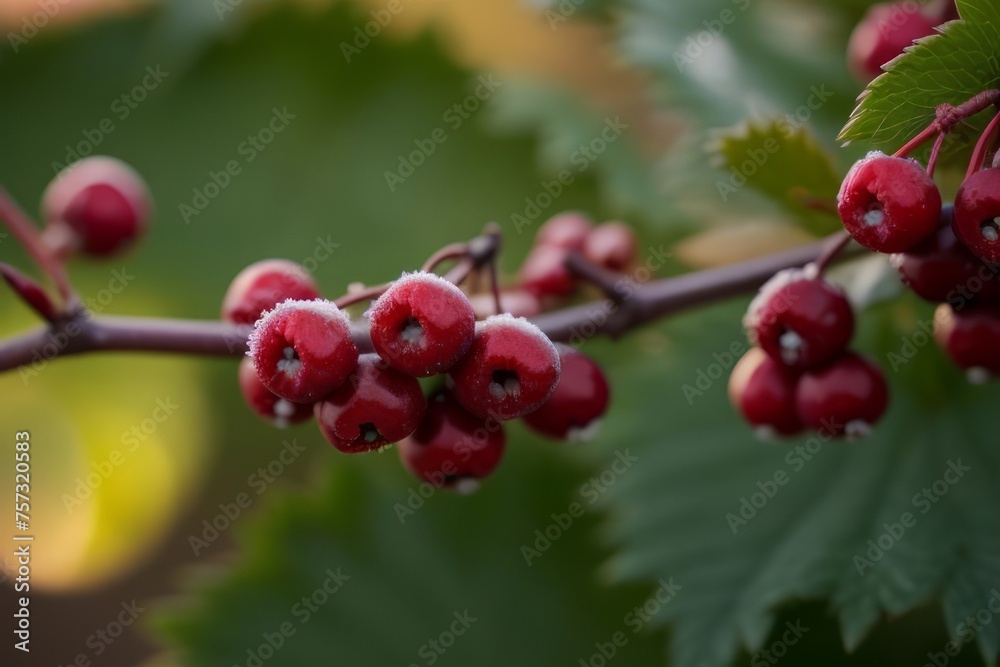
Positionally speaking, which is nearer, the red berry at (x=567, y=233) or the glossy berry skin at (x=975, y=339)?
the glossy berry skin at (x=975, y=339)

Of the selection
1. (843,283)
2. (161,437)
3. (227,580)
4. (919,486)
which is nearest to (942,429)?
(919,486)

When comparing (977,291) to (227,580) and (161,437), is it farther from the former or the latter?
(161,437)

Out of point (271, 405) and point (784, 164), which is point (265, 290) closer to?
point (271, 405)

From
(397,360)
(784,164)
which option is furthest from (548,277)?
(397,360)

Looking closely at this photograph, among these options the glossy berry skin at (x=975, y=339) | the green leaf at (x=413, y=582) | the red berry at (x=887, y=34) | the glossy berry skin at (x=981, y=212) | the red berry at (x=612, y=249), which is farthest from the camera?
Result: the green leaf at (x=413, y=582)

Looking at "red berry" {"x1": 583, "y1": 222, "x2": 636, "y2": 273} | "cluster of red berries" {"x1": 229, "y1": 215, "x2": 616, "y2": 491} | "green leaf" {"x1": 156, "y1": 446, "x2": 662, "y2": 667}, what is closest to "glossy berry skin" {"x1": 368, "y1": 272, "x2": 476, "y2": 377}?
"cluster of red berries" {"x1": 229, "y1": 215, "x2": 616, "y2": 491}

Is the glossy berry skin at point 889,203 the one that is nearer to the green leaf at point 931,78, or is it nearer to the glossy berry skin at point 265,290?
the green leaf at point 931,78

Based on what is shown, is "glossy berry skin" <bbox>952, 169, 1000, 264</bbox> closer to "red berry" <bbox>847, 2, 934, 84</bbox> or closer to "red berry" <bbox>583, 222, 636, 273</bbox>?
"red berry" <bbox>847, 2, 934, 84</bbox>

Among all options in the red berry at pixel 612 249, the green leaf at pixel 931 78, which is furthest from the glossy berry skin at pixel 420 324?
the red berry at pixel 612 249
